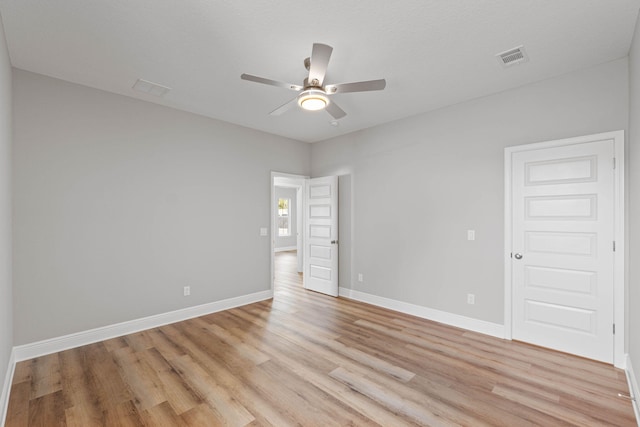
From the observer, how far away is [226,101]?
3.74 meters

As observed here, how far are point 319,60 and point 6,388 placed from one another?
3462 millimetres

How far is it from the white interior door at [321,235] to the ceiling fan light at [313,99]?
2531 mm

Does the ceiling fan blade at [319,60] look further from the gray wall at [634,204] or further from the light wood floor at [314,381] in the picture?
the light wood floor at [314,381]

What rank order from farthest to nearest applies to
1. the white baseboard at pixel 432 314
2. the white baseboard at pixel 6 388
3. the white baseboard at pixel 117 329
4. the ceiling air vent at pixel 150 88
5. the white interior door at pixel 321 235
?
1. the white interior door at pixel 321 235
2. the white baseboard at pixel 432 314
3. the ceiling air vent at pixel 150 88
4. the white baseboard at pixel 117 329
5. the white baseboard at pixel 6 388

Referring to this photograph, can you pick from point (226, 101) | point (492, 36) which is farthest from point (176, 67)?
point (492, 36)

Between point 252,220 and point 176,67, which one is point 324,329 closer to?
point 252,220

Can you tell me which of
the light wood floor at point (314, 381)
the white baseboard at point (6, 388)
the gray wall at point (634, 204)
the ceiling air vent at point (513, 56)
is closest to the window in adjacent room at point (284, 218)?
the light wood floor at point (314, 381)

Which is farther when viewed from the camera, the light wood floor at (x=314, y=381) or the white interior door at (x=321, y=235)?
the white interior door at (x=321, y=235)

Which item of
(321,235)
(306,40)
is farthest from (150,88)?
(321,235)

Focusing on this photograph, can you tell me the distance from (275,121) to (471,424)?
4136 mm

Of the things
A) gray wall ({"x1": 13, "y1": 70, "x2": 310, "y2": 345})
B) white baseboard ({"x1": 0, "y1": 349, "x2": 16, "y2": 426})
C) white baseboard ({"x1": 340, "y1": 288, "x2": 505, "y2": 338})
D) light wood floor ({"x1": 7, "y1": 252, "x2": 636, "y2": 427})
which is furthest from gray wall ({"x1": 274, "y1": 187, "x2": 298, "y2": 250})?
white baseboard ({"x1": 0, "y1": 349, "x2": 16, "y2": 426})

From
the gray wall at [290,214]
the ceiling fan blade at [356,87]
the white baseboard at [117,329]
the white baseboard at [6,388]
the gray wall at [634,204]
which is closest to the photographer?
the white baseboard at [6,388]

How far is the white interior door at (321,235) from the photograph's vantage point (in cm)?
522

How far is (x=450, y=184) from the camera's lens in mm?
3855
